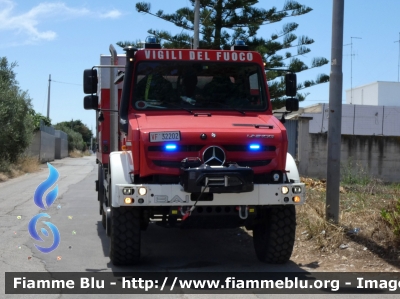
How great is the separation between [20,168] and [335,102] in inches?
937

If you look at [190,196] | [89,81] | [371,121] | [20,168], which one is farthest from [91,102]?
[371,121]

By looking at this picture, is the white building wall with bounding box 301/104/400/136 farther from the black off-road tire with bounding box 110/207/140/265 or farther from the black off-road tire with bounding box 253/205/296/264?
the black off-road tire with bounding box 110/207/140/265

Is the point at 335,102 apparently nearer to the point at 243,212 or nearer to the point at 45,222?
the point at 243,212

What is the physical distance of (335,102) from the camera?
9062 mm

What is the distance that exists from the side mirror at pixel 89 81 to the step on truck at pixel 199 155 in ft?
0.05

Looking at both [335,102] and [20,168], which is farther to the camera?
[20,168]

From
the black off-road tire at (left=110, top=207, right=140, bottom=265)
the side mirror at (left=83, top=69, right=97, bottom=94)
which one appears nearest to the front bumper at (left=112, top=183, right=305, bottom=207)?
the black off-road tire at (left=110, top=207, right=140, bottom=265)

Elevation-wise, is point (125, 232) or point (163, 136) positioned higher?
point (163, 136)

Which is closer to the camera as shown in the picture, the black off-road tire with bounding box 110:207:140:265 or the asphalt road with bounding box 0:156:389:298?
the black off-road tire with bounding box 110:207:140:265

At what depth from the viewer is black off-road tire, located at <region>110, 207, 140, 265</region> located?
721 cm

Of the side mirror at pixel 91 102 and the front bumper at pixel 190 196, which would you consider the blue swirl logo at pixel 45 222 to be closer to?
the side mirror at pixel 91 102

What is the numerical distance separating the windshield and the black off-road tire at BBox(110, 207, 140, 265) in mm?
1535

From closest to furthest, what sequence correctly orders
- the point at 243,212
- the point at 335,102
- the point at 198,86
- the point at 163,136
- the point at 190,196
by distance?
the point at 190,196
the point at 163,136
the point at 243,212
the point at 198,86
the point at 335,102

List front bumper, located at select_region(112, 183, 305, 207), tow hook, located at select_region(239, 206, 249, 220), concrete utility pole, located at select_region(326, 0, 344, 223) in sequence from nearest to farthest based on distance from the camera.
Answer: front bumper, located at select_region(112, 183, 305, 207) → tow hook, located at select_region(239, 206, 249, 220) → concrete utility pole, located at select_region(326, 0, 344, 223)
